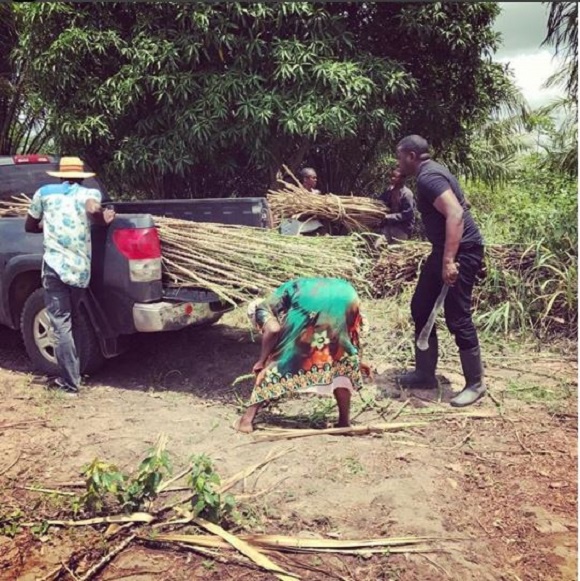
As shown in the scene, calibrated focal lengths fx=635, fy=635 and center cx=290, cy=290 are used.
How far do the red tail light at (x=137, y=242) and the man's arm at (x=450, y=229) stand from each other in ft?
6.60

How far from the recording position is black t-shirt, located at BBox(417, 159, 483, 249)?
14.1 ft

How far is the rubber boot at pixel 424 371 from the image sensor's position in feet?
15.8

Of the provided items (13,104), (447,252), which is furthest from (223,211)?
(13,104)

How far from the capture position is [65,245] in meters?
4.50

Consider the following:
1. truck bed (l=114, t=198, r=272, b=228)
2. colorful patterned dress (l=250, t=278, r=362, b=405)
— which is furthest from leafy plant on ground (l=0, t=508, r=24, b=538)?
truck bed (l=114, t=198, r=272, b=228)

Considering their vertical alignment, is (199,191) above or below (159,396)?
above

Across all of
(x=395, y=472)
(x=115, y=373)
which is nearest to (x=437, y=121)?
(x=115, y=373)

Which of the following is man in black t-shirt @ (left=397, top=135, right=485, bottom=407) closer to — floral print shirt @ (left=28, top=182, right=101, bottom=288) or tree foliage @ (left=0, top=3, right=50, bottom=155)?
floral print shirt @ (left=28, top=182, right=101, bottom=288)

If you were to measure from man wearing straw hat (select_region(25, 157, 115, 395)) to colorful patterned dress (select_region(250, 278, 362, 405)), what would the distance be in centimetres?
159

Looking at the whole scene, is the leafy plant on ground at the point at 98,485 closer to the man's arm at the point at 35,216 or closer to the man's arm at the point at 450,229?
the man's arm at the point at 35,216

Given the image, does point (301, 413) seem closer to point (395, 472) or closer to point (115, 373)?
point (395, 472)

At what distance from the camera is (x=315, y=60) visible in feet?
30.7

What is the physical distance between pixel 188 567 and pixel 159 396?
221 centimetres

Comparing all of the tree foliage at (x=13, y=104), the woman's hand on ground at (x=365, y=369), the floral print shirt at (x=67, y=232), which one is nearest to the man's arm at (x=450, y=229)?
the woman's hand on ground at (x=365, y=369)
